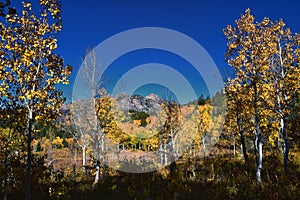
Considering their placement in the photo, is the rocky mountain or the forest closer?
the forest

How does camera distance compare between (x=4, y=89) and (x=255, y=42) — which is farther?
(x=255, y=42)

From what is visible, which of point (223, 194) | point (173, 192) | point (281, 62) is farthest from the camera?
point (281, 62)

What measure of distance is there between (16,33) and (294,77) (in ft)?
42.4

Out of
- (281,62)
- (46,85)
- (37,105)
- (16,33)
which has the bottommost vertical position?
(37,105)

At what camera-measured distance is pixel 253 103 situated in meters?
13.2

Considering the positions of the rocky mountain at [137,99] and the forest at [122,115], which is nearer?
the forest at [122,115]

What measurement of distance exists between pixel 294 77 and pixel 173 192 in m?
8.62

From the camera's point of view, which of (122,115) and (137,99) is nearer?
(122,115)

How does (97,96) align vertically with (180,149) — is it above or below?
above

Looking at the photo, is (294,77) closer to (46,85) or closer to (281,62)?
(281,62)

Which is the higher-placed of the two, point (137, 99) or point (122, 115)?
point (137, 99)

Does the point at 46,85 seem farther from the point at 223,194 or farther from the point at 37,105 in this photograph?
the point at 223,194

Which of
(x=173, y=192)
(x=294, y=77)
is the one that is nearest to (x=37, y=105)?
(x=173, y=192)

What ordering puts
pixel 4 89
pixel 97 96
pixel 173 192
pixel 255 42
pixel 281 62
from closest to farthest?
1. pixel 4 89
2. pixel 173 192
3. pixel 255 42
4. pixel 281 62
5. pixel 97 96
